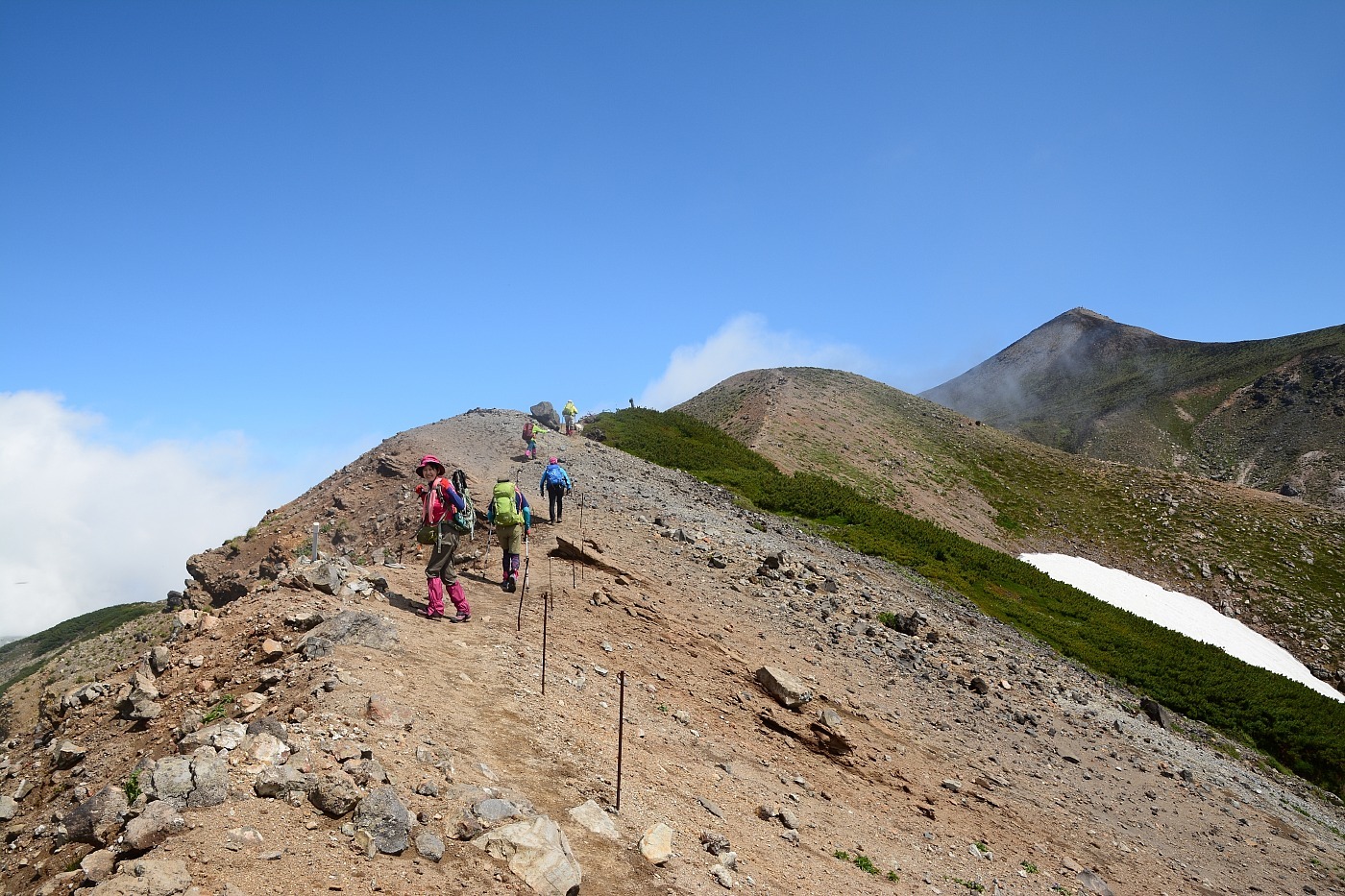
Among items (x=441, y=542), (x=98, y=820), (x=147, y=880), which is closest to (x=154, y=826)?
(x=147, y=880)

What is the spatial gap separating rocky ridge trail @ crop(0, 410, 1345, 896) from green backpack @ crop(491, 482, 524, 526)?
1580mm

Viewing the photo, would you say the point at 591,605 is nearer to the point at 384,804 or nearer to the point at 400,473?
the point at 384,804

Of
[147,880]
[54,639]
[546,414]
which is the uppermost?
[546,414]

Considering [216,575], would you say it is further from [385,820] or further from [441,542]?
[385,820]

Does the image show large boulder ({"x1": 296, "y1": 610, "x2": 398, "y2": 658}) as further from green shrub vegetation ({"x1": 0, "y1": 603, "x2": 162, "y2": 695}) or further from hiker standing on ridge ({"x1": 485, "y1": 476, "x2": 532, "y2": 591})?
green shrub vegetation ({"x1": 0, "y1": 603, "x2": 162, "y2": 695})

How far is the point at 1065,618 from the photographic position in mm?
35562

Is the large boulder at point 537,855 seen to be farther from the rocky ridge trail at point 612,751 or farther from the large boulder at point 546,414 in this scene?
the large boulder at point 546,414

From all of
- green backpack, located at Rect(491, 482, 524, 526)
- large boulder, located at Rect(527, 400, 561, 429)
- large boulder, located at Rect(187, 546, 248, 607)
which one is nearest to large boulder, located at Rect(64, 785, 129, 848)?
green backpack, located at Rect(491, 482, 524, 526)

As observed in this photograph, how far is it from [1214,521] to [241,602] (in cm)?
6846

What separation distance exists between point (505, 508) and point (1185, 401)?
5809 inches

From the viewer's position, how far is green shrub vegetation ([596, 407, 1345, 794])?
88.5 feet

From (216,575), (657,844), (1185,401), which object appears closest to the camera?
(657,844)

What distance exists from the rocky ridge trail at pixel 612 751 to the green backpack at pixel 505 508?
1580 millimetres

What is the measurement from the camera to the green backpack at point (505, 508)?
1567 cm
